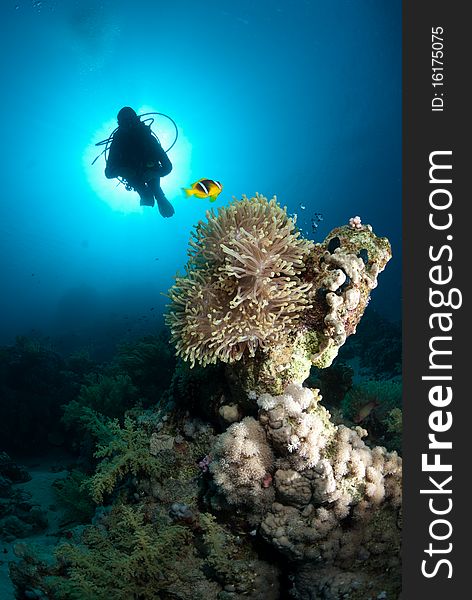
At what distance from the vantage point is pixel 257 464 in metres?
2.66

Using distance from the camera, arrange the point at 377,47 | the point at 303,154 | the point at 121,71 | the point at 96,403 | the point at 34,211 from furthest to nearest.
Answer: the point at 34,211 → the point at 303,154 → the point at 121,71 → the point at 377,47 → the point at 96,403

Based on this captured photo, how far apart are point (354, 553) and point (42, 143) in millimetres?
86414

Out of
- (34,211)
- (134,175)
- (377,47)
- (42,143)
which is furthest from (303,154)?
(34,211)

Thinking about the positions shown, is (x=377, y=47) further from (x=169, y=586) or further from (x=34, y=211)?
(x=34, y=211)

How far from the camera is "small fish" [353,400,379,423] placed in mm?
5016

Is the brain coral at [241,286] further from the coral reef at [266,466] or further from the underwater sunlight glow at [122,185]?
the underwater sunlight glow at [122,185]

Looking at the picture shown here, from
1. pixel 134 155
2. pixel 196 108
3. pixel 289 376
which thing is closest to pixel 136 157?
pixel 134 155

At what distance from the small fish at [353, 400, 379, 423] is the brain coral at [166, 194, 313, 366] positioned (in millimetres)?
2804

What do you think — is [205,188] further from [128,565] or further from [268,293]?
[128,565]

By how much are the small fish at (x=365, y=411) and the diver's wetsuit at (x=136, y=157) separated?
8.89 m

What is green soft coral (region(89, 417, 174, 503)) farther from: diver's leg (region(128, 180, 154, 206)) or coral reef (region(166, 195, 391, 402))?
diver's leg (region(128, 180, 154, 206))

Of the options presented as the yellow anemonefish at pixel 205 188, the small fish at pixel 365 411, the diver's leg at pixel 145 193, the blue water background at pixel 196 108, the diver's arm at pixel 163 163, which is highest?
the blue water background at pixel 196 108

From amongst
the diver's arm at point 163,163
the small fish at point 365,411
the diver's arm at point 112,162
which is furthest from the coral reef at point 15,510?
the diver's arm at point 163,163

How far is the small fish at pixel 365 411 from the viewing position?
5.02 m
